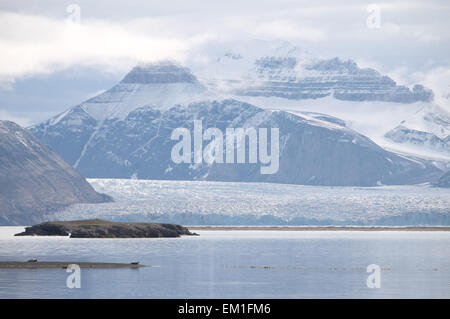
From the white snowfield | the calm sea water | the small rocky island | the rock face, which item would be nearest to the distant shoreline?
the white snowfield

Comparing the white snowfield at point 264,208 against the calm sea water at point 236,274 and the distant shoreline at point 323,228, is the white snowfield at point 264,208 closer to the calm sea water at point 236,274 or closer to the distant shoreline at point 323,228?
the distant shoreline at point 323,228

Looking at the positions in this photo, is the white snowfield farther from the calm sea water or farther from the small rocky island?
the calm sea water

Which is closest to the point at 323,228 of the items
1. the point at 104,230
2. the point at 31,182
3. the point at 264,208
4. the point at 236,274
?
the point at 264,208

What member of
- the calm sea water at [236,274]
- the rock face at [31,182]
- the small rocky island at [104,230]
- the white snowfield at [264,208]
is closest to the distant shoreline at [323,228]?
the white snowfield at [264,208]
